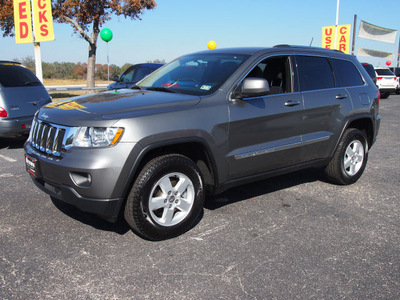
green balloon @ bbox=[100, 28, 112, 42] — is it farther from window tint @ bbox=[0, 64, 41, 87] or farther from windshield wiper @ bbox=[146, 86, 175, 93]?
windshield wiper @ bbox=[146, 86, 175, 93]

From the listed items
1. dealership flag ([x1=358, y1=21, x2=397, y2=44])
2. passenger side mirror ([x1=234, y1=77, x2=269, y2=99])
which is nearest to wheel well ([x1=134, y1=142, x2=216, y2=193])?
passenger side mirror ([x1=234, y1=77, x2=269, y2=99])

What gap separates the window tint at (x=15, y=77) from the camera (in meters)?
7.57

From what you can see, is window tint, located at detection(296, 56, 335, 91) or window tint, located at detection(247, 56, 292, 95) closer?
window tint, located at detection(247, 56, 292, 95)

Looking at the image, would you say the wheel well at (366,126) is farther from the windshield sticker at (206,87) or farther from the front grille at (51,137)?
the front grille at (51,137)

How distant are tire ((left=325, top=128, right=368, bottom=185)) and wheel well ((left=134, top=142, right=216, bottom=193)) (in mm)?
2046

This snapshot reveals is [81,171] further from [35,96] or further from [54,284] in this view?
[35,96]

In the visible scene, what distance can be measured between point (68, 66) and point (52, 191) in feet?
172

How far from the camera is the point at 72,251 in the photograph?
329cm

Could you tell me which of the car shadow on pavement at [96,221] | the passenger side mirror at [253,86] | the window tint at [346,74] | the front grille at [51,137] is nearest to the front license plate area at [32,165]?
the front grille at [51,137]

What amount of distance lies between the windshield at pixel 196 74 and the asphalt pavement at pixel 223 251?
135cm

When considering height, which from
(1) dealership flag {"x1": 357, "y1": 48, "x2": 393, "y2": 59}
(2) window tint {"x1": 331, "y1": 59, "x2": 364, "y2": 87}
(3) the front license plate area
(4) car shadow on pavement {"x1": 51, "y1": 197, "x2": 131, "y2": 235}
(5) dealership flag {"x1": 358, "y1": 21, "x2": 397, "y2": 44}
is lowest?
(4) car shadow on pavement {"x1": 51, "y1": 197, "x2": 131, "y2": 235}

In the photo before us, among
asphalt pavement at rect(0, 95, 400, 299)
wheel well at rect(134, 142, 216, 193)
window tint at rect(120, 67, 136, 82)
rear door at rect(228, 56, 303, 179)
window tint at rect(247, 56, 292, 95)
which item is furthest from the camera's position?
window tint at rect(120, 67, 136, 82)

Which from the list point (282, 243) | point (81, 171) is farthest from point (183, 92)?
point (282, 243)

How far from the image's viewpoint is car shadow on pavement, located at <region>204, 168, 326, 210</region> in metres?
4.58
